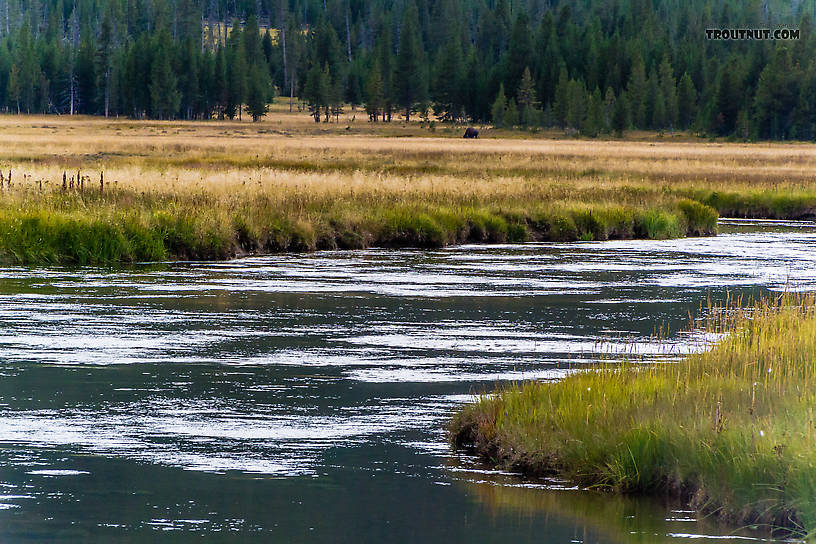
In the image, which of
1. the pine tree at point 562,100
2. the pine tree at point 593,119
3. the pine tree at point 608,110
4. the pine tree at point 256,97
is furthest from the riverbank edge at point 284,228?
the pine tree at point 256,97

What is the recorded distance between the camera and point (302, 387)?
13.8 m

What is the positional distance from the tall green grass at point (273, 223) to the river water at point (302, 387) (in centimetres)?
110

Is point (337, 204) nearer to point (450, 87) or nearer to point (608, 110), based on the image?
point (608, 110)

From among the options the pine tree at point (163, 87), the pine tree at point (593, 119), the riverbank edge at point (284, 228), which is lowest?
the riverbank edge at point (284, 228)

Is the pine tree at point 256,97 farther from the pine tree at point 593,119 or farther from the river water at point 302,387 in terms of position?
the river water at point 302,387

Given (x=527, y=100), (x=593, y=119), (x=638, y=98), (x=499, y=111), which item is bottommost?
(x=593, y=119)

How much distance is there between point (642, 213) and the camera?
38.1 m

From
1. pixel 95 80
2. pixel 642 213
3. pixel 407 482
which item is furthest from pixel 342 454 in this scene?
pixel 95 80

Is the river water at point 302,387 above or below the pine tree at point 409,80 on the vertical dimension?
below

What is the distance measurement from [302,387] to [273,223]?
55.3 feet

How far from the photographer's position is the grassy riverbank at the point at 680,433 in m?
9.02

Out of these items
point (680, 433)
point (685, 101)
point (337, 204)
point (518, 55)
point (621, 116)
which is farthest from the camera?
point (518, 55)

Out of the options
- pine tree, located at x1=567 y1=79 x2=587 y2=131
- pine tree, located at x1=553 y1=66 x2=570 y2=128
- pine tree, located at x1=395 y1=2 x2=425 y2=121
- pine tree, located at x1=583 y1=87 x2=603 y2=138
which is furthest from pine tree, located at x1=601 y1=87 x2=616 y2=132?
pine tree, located at x1=395 y1=2 x2=425 y2=121

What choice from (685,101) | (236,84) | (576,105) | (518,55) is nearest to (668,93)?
(685,101)
